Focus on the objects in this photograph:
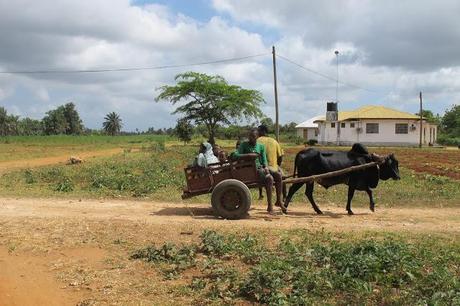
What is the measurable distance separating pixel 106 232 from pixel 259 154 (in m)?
3.69

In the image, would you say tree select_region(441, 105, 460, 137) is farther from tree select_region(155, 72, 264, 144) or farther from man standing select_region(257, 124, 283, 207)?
man standing select_region(257, 124, 283, 207)

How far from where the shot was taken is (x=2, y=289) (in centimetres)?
729

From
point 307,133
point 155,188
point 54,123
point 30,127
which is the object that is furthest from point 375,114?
point 30,127

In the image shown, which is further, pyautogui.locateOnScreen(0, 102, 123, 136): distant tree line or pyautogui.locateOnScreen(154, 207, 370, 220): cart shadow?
pyautogui.locateOnScreen(0, 102, 123, 136): distant tree line

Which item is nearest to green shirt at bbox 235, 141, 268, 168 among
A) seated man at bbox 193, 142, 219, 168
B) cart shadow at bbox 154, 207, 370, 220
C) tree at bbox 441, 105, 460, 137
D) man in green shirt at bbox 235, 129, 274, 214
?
man in green shirt at bbox 235, 129, 274, 214

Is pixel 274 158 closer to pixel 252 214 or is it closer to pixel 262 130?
pixel 262 130

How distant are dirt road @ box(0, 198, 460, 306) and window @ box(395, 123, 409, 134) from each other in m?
46.0

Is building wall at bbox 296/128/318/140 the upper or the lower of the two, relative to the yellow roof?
A: lower

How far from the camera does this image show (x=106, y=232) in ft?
30.8

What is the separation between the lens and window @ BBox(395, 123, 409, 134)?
57.2m

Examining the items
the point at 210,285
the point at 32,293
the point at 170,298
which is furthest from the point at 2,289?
the point at 210,285

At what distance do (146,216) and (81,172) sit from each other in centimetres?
1011

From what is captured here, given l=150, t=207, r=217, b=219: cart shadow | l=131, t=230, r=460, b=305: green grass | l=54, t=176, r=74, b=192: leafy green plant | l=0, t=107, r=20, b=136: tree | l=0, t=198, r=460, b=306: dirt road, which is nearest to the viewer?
l=131, t=230, r=460, b=305: green grass

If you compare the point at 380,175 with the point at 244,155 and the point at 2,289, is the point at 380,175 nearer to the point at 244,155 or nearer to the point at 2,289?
the point at 244,155
